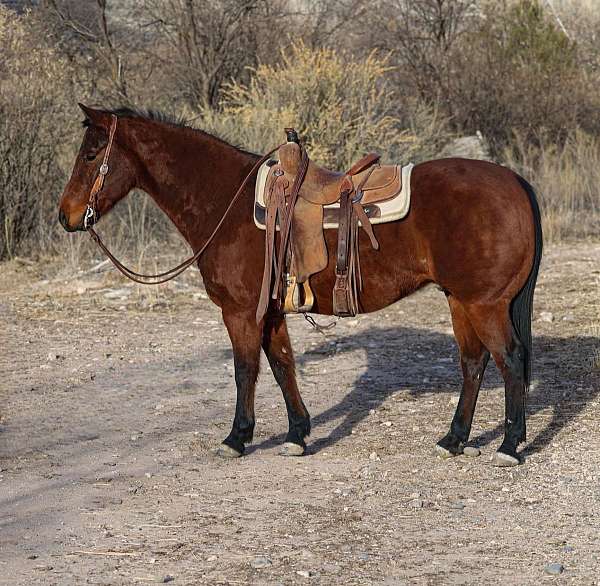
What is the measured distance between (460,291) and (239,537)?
193cm

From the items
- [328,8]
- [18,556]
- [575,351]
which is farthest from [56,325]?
[328,8]

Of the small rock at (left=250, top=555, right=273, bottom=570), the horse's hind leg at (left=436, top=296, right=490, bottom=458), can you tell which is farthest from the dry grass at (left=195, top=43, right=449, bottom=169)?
the small rock at (left=250, top=555, right=273, bottom=570)

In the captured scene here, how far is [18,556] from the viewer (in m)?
4.48

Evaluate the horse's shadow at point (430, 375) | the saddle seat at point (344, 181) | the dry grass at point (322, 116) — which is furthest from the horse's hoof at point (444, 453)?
the dry grass at point (322, 116)

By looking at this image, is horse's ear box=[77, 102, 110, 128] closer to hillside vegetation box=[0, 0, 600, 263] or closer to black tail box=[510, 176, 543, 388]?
black tail box=[510, 176, 543, 388]

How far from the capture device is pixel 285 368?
618 centimetres

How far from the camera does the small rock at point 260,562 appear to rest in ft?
14.3

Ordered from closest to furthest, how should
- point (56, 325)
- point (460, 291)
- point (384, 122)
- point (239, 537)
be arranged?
point (239, 537) → point (460, 291) → point (56, 325) → point (384, 122)

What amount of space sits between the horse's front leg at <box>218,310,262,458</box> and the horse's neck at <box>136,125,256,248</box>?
0.55 meters

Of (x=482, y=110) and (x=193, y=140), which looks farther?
(x=482, y=110)

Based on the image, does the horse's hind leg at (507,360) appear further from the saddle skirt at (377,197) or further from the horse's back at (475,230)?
the saddle skirt at (377,197)

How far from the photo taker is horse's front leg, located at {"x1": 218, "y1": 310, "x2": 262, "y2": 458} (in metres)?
5.96

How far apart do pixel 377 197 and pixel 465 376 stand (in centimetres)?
128

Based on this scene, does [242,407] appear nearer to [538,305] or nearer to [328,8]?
[538,305]
